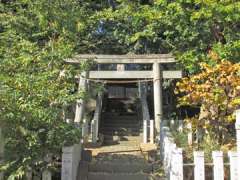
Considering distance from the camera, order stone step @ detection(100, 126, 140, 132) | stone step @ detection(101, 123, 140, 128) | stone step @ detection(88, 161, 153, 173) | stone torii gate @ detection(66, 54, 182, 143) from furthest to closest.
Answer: stone step @ detection(101, 123, 140, 128) < stone step @ detection(100, 126, 140, 132) < stone torii gate @ detection(66, 54, 182, 143) < stone step @ detection(88, 161, 153, 173)

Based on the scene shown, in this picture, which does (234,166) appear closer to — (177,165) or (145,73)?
(177,165)

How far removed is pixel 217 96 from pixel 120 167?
8.68 feet

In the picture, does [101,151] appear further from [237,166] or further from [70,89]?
[237,166]

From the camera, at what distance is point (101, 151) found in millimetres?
11836

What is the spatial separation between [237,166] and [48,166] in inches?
116

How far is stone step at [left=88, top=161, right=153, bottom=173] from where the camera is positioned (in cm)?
924

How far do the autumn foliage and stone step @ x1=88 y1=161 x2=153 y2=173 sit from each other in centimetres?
144

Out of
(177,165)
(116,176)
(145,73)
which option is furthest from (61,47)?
(145,73)

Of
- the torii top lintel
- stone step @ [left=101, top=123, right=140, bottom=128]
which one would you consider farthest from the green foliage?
stone step @ [left=101, top=123, right=140, bottom=128]

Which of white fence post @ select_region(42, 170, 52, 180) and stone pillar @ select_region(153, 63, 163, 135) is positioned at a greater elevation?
stone pillar @ select_region(153, 63, 163, 135)

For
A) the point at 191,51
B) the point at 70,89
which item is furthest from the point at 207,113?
the point at 70,89

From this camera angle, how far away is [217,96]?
333 inches

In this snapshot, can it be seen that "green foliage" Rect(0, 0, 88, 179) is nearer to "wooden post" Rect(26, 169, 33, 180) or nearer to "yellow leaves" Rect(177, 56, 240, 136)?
"wooden post" Rect(26, 169, 33, 180)

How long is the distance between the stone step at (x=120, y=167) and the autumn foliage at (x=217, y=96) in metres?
1.44
